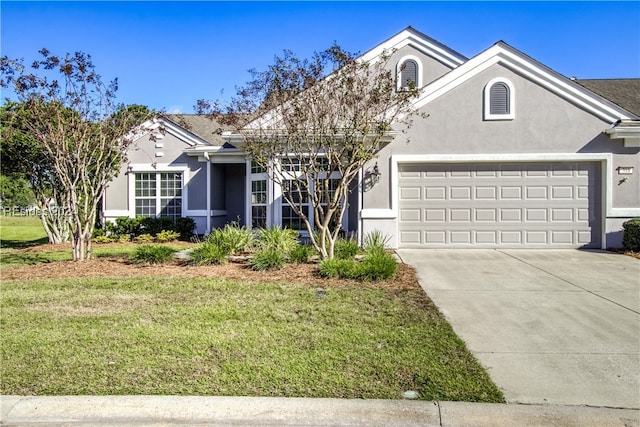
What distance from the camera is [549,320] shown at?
5.81m

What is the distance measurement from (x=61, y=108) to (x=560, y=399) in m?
10.8

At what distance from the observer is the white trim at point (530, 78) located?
11.8m

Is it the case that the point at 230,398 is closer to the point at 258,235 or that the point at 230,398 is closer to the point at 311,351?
the point at 311,351

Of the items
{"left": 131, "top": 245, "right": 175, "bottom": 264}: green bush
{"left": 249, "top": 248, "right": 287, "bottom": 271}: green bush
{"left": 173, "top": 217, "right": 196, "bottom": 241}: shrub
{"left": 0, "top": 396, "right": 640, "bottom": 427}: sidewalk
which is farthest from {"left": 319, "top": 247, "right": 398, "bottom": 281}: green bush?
{"left": 173, "top": 217, "right": 196, "bottom": 241}: shrub

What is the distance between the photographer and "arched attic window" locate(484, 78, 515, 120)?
39.5 ft

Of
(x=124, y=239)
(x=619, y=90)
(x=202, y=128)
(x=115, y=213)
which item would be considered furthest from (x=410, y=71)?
(x=115, y=213)

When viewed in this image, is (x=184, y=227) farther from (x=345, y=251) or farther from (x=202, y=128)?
(x=345, y=251)

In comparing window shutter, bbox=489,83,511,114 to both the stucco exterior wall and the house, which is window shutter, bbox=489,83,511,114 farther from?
the stucco exterior wall

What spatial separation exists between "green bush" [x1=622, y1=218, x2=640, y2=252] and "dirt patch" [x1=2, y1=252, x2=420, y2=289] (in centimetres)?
646

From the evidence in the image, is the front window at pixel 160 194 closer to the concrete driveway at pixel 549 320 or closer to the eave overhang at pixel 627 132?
the concrete driveway at pixel 549 320

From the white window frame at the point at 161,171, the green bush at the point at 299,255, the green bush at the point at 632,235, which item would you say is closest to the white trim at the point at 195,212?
the white window frame at the point at 161,171

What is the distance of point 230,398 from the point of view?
144 inches

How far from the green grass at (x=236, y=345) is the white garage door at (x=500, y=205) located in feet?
18.6

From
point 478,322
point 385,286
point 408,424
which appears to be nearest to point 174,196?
point 385,286
